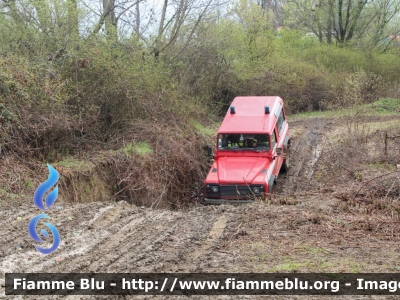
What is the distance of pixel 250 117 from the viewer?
1373 cm

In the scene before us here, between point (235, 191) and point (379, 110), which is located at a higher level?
point (379, 110)

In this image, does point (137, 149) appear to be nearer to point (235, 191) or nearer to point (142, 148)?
point (142, 148)

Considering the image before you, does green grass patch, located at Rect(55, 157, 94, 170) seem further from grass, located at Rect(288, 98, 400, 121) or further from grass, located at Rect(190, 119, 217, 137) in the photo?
grass, located at Rect(288, 98, 400, 121)

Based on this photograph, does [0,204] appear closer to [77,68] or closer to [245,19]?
[77,68]

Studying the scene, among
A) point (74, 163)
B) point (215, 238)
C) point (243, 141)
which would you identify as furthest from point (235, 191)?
point (74, 163)

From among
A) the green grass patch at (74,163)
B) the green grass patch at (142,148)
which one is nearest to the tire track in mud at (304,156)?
the green grass patch at (142,148)

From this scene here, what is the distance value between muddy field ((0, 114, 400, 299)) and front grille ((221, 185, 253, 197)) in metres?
1.31

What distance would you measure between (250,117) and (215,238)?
6.37 metres

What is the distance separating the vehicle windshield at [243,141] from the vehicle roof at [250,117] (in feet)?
0.45

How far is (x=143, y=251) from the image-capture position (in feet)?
23.8

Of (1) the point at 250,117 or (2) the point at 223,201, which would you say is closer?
(2) the point at 223,201

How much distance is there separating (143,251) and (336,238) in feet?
9.93

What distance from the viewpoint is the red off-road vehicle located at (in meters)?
11.6

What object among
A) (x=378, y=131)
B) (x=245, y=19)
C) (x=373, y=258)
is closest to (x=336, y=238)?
(x=373, y=258)
